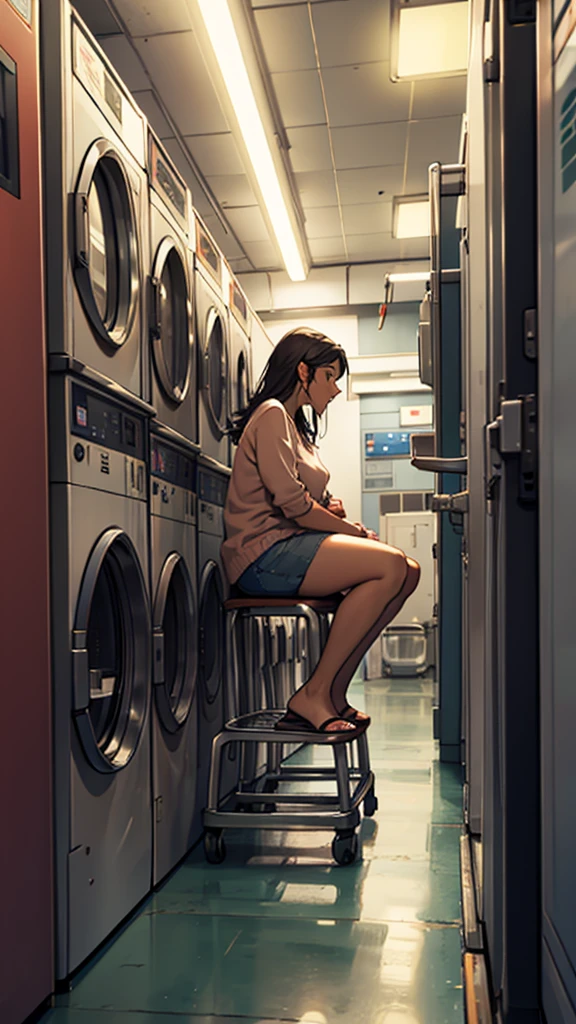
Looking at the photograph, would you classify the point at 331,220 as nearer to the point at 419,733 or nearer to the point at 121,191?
the point at 419,733

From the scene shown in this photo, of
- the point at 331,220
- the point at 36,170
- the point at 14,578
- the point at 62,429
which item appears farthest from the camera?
the point at 331,220

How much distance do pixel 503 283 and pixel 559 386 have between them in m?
0.31

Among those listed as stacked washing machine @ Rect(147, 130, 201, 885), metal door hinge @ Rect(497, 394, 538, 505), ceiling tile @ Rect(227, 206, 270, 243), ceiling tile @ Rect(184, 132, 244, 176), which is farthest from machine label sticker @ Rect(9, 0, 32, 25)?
ceiling tile @ Rect(227, 206, 270, 243)

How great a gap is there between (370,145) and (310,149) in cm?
41

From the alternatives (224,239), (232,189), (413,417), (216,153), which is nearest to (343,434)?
(413,417)

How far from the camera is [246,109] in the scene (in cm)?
454

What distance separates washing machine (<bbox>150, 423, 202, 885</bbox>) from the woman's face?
1.56ft

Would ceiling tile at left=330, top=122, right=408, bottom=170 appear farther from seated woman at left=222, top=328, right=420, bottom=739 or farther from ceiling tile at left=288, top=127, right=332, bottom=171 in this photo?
seated woman at left=222, top=328, right=420, bottom=739

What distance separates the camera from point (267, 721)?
9.72ft

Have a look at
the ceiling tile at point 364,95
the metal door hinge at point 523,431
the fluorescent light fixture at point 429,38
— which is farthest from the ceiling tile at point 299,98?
the metal door hinge at point 523,431

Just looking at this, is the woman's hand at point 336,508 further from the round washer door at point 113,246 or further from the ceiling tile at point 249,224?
the ceiling tile at point 249,224

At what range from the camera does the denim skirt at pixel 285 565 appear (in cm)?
264

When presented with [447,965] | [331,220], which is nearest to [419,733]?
[447,965]

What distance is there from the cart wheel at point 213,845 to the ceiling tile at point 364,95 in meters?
4.27
